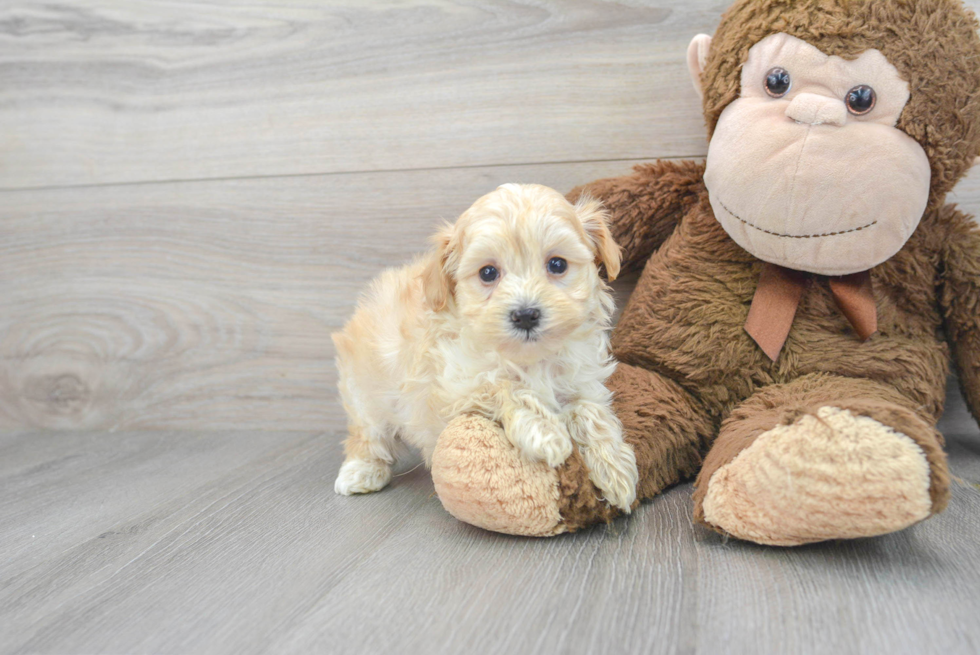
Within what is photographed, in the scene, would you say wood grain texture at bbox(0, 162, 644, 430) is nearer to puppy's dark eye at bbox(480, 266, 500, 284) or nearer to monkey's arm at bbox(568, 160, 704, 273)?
monkey's arm at bbox(568, 160, 704, 273)

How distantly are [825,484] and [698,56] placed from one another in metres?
0.84

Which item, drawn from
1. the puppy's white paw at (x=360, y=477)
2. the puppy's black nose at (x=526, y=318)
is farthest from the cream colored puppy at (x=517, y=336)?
the puppy's white paw at (x=360, y=477)

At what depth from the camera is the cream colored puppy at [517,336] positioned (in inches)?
41.5

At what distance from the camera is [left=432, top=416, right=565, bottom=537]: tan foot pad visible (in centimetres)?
104

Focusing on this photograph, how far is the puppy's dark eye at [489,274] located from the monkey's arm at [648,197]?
402mm

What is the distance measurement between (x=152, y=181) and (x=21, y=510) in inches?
34.3

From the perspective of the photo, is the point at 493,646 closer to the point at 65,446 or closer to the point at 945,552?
the point at 945,552

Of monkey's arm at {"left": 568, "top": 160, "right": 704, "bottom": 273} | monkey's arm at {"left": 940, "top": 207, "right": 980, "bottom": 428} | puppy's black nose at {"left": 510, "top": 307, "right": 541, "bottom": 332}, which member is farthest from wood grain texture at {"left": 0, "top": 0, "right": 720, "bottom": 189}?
puppy's black nose at {"left": 510, "top": 307, "right": 541, "bottom": 332}

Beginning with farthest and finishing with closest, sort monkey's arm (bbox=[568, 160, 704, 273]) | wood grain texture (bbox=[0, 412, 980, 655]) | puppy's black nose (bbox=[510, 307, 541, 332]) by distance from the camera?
monkey's arm (bbox=[568, 160, 704, 273]) < puppy's black nose (bbox=[510, 307, 541, 332]) < wood grain texture (bbox=[0, 412, 980, 655])

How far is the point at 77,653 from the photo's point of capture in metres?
0.84

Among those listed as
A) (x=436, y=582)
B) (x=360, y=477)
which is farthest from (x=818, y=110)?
(x=360, y=477)

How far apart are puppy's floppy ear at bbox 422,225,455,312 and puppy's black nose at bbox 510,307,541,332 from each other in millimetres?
169

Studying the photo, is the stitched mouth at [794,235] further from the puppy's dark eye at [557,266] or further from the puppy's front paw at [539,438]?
the puppy's front paw at [539,438]

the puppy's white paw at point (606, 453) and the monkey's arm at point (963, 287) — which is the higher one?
the monkey's arm at point (963, 287)
